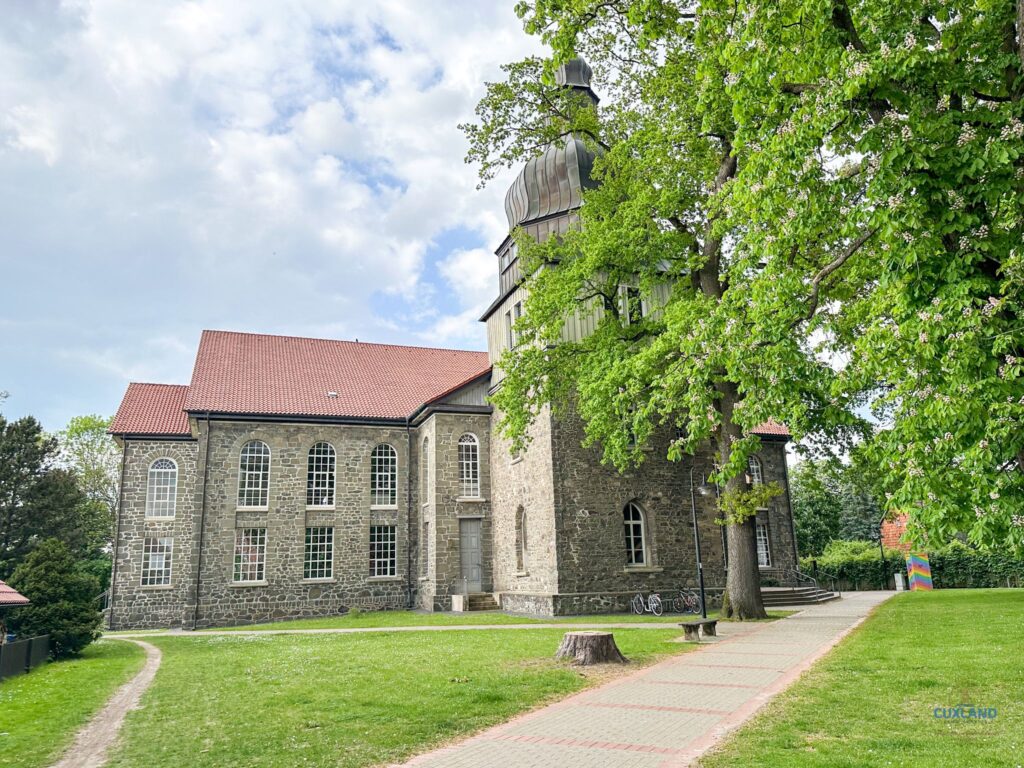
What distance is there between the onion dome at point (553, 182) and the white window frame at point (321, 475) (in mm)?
10807

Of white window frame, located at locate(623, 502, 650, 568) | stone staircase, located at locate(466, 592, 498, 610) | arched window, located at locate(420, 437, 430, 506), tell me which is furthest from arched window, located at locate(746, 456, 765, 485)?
arched window, located at locate(420, 437, 430, 506)

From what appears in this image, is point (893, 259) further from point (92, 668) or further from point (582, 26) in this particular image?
point (92, 668)

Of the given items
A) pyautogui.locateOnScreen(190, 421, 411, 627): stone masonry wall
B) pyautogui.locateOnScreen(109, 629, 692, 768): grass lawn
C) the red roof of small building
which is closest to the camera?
pyautogui.locateOnScreen(109, 629, 692, 768): grass lawn

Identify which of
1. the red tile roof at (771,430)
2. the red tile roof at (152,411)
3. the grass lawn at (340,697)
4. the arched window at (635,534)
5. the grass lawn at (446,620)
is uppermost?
the red tile roof at (152,411)

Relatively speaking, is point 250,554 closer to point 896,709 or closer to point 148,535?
point 148,535

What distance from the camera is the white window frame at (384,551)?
85.7ft

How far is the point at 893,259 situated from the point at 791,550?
22.3m

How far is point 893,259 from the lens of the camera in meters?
6.67

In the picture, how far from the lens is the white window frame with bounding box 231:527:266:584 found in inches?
961

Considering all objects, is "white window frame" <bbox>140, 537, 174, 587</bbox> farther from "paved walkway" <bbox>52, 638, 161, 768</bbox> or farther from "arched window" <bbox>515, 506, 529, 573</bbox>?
"paved walkway" <bbox>52, 638, 161, 768</bbox>

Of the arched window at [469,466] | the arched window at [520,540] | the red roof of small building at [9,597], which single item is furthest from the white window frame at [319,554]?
the red roof of small building at [9,597]

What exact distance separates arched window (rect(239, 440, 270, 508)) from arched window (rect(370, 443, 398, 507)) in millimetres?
3737

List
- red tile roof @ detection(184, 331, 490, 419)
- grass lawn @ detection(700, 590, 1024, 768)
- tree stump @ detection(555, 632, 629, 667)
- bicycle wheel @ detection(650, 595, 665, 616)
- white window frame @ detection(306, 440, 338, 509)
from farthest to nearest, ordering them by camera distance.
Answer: red tile roof @ detection(184, 331, 490, 419) < white window frame @ detection(306, 440, 338, 509) < bicycle wheel @ detection(650, 595, 665, 616) < tree stump @ detection(555, 632, 629, 667) < grass lawn @ detection(700, 590, 1024, 768)

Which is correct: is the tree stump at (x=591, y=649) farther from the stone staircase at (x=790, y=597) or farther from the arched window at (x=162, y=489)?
the arched window at (x=162, y=489)
